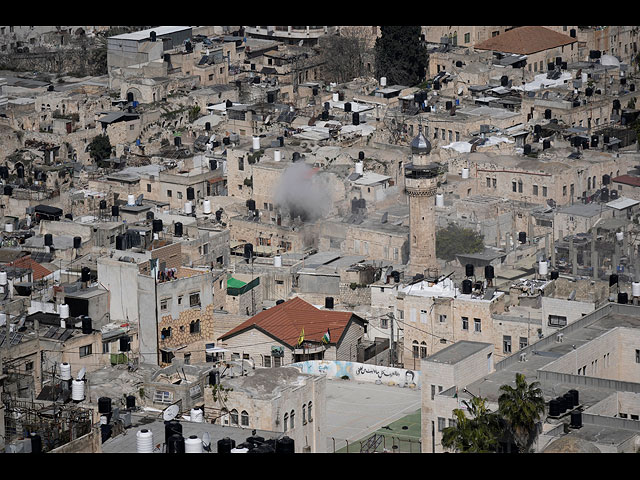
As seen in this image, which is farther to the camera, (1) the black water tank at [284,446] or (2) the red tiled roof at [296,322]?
(2) the red tiled roof at [296,322]

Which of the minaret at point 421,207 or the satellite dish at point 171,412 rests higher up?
the minaret at point 421,207

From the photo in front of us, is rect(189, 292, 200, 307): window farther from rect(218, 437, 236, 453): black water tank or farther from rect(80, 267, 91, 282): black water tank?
rect(218, 437, 236, 453): black water tank

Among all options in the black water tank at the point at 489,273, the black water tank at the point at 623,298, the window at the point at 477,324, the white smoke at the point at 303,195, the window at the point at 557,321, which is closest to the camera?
the window at the point at 557,321

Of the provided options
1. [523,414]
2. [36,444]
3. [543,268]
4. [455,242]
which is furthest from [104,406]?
[455,242]

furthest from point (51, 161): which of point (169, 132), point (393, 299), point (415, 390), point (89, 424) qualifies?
point (89, 424)

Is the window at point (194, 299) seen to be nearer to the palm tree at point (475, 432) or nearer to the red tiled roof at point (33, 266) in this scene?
the red tiled roof at point (33, 266)

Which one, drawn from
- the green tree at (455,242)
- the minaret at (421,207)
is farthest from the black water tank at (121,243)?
the green tree at (455,242)
